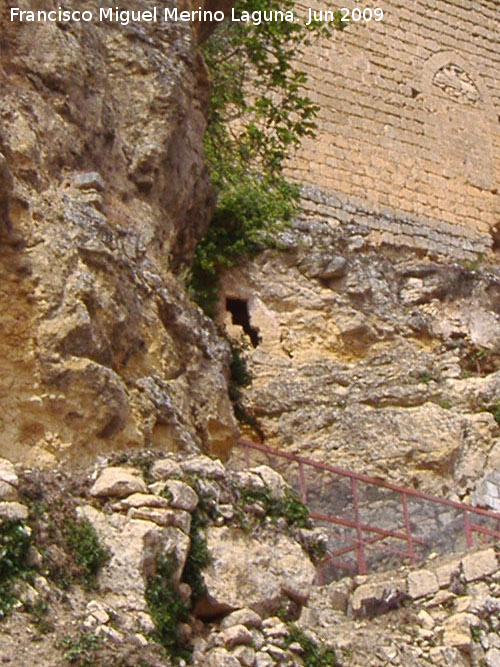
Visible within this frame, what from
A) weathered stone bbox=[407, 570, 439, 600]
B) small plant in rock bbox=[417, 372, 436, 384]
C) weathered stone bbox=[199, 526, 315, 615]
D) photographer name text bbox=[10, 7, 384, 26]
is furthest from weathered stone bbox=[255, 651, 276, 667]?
small plant in rock bbox=[417, 372, 436, 384]

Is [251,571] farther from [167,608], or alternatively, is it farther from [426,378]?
[426,378]

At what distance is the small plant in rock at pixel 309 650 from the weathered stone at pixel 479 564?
116 inches

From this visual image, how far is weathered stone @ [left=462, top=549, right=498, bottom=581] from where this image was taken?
851 cm

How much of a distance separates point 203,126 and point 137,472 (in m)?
4.97

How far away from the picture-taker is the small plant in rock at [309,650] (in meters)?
5.63

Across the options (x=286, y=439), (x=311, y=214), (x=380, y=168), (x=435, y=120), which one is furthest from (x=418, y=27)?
(x=286, y=439)

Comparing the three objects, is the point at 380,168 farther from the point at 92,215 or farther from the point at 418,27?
the point at 92,215

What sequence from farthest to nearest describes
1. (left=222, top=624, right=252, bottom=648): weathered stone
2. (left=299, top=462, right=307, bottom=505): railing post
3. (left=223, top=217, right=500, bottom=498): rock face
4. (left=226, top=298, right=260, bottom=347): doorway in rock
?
(left=226, top=298, right=260, bottom=347): doorway in rock
(left=223, top=217, right=500, bottom=498): rock face
(left=299, top=462, right=307, bottom=505): railing post
(left=222, top=624, right=252, bottom=648): weathered stone

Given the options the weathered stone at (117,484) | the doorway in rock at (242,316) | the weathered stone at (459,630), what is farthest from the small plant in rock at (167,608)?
the doorway in rock at (242,316)

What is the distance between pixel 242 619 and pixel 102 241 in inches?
107

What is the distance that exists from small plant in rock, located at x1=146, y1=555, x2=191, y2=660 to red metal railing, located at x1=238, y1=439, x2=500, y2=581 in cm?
344

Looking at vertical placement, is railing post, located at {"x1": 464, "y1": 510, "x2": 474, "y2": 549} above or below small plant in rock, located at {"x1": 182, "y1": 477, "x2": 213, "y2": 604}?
below

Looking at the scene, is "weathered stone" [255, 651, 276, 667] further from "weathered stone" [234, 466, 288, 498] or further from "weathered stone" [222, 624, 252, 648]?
"weathered stone" [234, 466, 288, 498]

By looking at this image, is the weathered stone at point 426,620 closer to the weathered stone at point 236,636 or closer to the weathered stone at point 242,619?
the weathered stone at point 242,619
